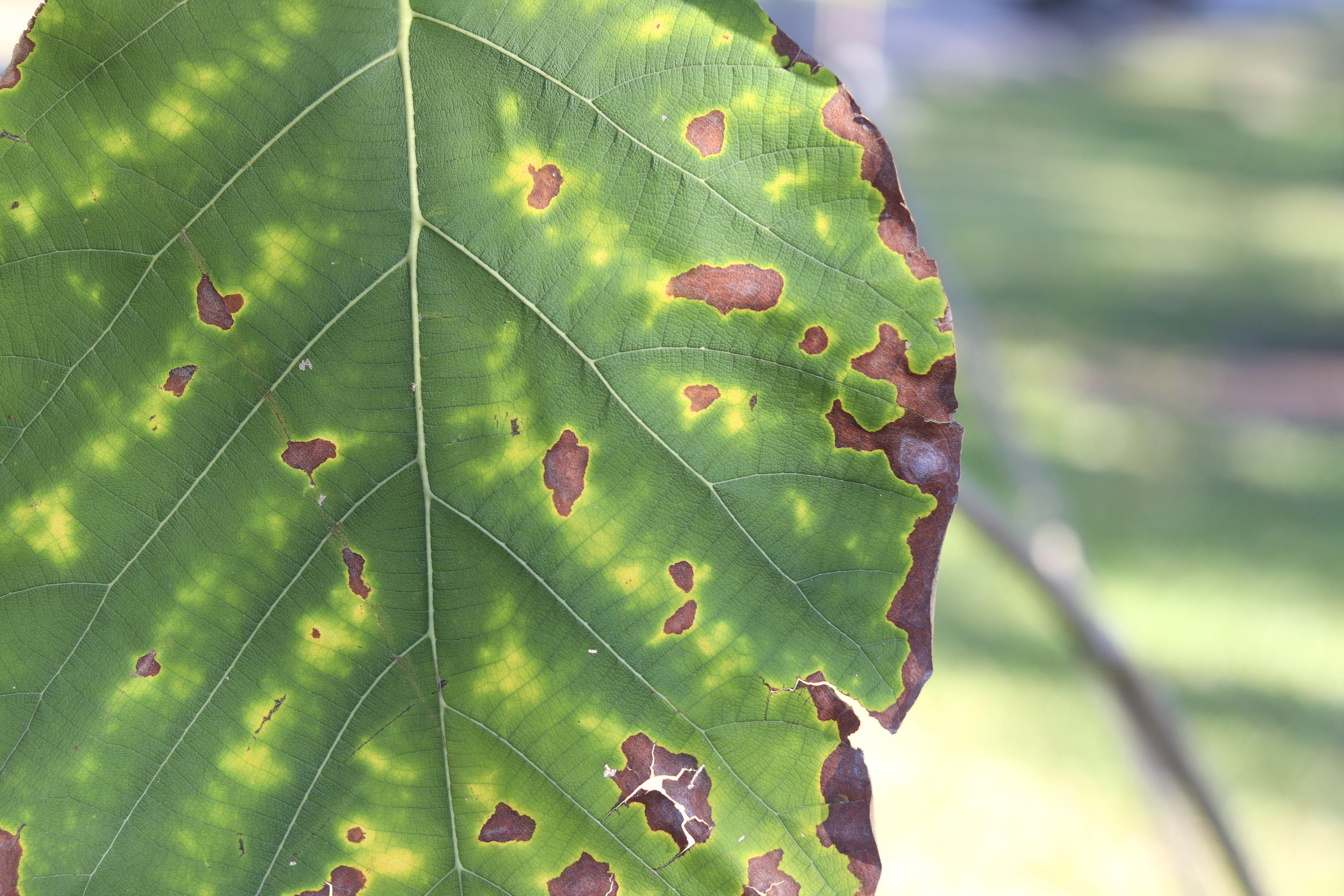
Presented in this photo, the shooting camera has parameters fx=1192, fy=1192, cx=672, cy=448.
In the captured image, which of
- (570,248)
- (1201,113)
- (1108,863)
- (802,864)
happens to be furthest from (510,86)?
(1201,113)

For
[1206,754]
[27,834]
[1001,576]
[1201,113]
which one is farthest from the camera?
[1201,113]

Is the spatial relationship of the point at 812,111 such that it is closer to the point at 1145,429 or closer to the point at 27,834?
the point at 27,834

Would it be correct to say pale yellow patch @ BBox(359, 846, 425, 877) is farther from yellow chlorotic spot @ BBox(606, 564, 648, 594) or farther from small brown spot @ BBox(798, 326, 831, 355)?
small brown spot @ BBox(798, 326, 831, 355)

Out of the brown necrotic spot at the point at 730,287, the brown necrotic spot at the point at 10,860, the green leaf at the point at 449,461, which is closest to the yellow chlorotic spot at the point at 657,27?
the green leaf at the point at 449,461

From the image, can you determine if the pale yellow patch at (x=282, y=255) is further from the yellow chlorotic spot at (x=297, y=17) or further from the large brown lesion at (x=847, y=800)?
the large brown lesion at (x=847, y=800)

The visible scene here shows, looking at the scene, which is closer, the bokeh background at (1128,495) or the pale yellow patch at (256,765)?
the pale yellow patch at (256,765)

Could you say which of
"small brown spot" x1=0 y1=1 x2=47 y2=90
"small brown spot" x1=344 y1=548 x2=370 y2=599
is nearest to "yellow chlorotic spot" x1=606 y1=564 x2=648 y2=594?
"small brown spot" x1=344 y1=548 x2=370 y2=599
